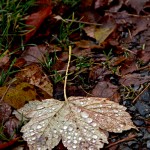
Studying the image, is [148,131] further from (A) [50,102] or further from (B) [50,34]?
(B) [50,34]

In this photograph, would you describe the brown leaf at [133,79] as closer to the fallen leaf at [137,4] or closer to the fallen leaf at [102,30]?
the fallen leaf at [102,30]

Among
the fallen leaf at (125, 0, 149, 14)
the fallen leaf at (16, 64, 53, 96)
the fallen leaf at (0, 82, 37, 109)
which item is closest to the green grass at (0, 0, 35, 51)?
the fallen leaf at (16, 64, 53, 96)

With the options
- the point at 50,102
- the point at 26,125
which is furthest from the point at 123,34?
the point at 26,125

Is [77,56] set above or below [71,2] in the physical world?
below

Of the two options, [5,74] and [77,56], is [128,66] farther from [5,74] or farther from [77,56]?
[5,74]

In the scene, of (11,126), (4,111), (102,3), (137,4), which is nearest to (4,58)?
(4,111)

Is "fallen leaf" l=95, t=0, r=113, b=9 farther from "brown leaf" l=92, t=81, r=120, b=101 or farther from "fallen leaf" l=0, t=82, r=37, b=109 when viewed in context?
"fallen leaf" l=0, t=82, r=37, b=109
